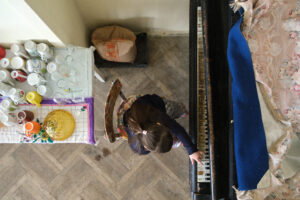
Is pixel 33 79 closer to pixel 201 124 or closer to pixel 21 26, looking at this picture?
pixel 21 26

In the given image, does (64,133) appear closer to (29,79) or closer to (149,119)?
(29,79)

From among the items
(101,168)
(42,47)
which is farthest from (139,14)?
(101,168)

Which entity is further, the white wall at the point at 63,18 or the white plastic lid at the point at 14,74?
the white plastic lid at the point at 14,74

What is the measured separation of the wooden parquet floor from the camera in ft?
6.66

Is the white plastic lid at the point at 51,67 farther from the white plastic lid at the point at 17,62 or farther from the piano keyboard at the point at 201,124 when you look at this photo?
the piano keyboard at the point at 201,124

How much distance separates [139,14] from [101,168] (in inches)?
60.8

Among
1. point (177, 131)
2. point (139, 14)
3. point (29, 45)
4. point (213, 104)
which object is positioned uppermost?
point (139, 14)

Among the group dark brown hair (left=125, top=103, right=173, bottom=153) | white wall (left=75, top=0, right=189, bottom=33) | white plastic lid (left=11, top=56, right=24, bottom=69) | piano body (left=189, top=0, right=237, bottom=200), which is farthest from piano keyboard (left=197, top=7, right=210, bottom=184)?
white plastic lid (left=11, top=56, right=24, bottom=69)

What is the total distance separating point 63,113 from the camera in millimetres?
1391

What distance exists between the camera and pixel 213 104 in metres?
1.17

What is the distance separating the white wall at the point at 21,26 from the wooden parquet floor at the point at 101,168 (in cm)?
91

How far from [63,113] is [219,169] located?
41.3 inches

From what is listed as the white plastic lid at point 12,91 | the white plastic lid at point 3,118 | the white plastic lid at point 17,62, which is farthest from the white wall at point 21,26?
the white plastic lid at point 3,118

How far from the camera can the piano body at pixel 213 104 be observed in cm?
110
